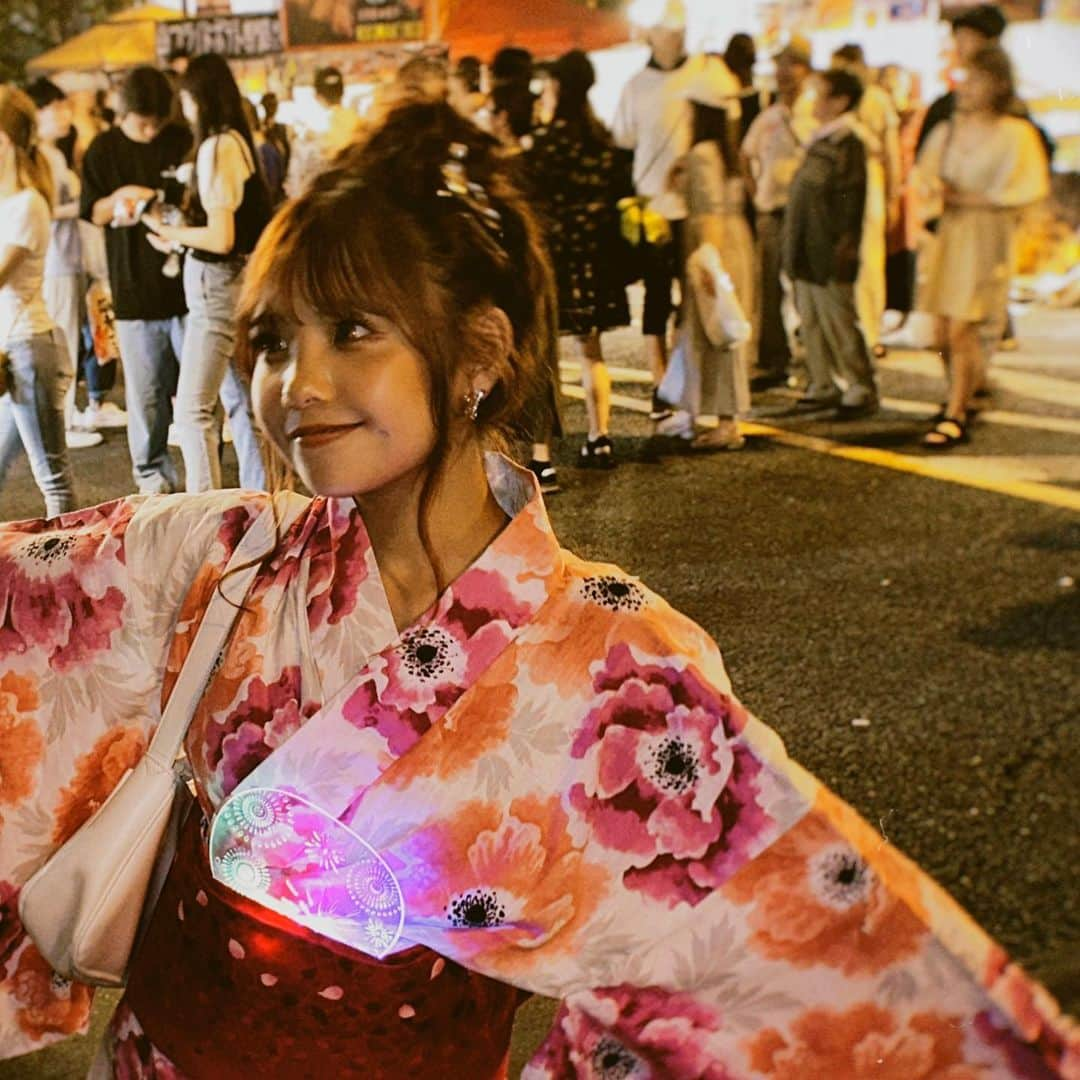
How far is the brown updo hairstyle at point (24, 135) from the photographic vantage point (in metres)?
2.36

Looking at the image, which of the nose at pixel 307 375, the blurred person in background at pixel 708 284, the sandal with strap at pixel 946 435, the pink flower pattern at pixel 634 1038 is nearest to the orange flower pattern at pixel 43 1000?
the pink flower pattern at pixel 634 1038

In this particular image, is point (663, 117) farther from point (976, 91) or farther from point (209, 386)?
point (209, 386)

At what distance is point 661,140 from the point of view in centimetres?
263

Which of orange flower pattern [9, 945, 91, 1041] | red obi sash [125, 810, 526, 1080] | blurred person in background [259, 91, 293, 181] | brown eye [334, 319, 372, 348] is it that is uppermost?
blurred person in background [259, 91, 293, 181]

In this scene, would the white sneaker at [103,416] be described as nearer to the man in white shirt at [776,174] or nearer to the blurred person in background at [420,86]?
the blurred person in background at [420,86]

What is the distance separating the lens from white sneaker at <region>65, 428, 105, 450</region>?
2.52m

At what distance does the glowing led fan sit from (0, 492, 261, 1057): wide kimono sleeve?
159 mm

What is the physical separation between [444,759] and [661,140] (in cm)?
185

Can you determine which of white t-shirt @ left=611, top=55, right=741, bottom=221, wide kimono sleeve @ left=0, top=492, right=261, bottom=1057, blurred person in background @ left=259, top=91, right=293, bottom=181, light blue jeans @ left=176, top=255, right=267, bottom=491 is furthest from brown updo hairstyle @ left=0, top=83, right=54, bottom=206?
wide kimono sleeve @ left=0, top=492, right=261, bottom=1057

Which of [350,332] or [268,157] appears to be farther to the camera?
[268,157]

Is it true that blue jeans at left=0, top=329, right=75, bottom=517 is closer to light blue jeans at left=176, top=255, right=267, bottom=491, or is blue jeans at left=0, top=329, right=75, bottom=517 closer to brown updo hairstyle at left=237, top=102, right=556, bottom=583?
light blue jeans at left=176, top=255, right=267, bottom=491

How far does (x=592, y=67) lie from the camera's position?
86.0 inches

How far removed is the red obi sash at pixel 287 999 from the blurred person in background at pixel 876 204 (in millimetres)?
3678

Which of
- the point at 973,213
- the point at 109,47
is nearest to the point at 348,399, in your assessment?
the point at 109,47
